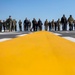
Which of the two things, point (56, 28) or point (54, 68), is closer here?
point (54, 68)

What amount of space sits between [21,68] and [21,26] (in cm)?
5720

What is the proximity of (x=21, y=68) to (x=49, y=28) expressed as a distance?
2385 inches

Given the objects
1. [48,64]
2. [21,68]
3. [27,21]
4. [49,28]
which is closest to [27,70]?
[21,68]

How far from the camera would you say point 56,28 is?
6156cm

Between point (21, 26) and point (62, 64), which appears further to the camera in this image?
point (21, 26)

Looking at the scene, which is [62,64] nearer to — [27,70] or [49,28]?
[27,70]

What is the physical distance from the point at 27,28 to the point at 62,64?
55506 millimetres

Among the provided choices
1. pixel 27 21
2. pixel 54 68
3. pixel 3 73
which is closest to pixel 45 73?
pixel 54 68

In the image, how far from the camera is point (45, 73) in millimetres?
889

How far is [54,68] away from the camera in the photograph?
3.15 feet

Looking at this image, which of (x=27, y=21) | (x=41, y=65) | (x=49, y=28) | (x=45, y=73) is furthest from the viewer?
(x=49, y=28)

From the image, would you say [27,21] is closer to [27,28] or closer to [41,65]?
[27,28]

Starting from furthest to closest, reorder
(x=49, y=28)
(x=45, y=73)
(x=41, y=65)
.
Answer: (x=49, y=28), (x=41, y=65), (x=45, y=73)

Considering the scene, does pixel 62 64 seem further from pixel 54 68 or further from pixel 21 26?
pixel 21 26
